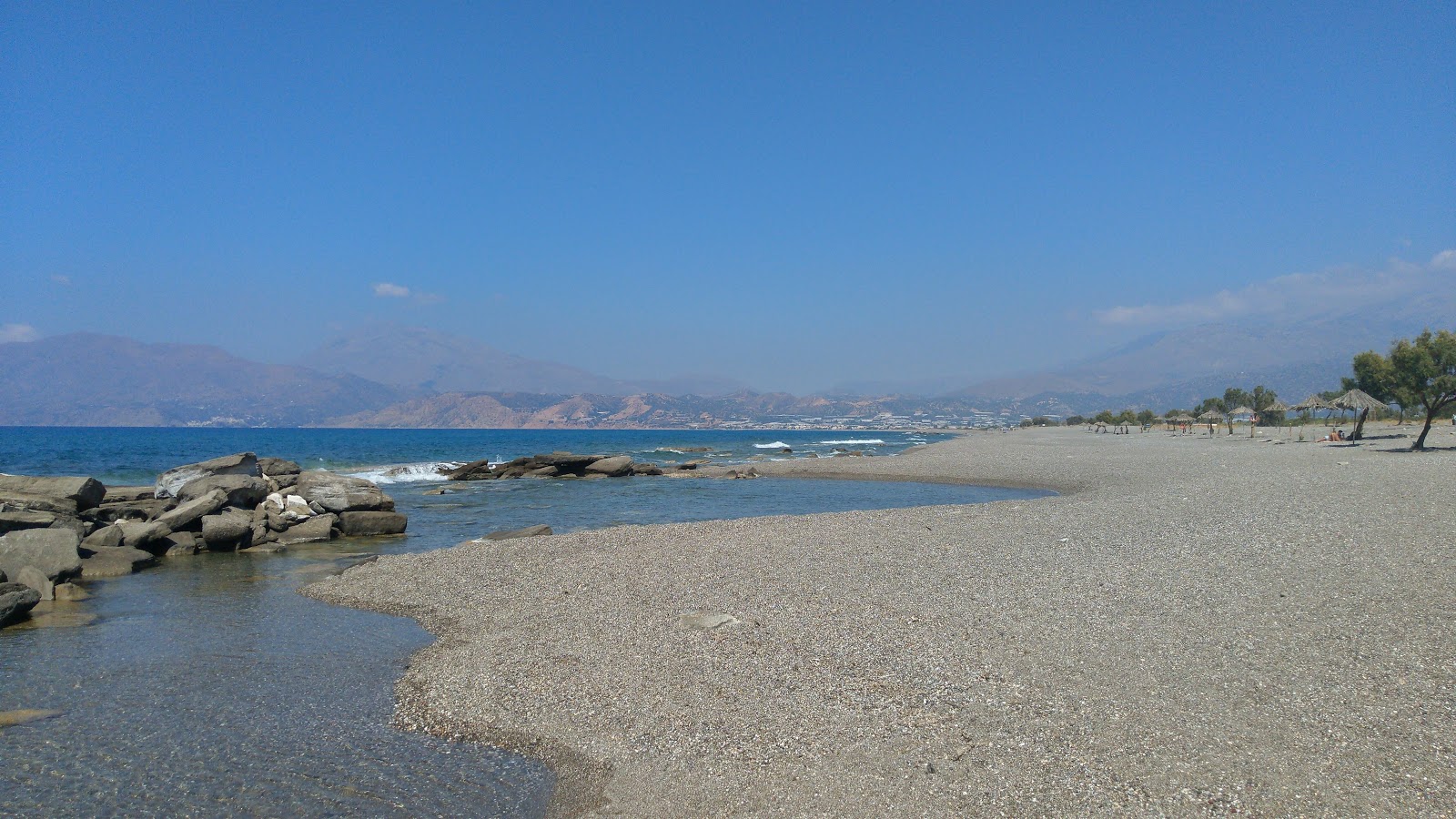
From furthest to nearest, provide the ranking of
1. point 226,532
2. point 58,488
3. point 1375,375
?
point 1375,375
point 58,488
point 226,532

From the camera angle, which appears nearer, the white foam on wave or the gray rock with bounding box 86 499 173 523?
the gray rock with bounding box 86 499 173 523

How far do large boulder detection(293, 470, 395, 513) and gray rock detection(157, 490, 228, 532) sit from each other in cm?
244

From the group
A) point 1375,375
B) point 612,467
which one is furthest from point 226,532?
point 1375,375

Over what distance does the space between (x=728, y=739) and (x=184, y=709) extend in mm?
6197

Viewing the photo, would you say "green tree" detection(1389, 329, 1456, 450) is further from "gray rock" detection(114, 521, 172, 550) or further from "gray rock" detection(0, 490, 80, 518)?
"gray rock" detection(0, 490, 80, 518)

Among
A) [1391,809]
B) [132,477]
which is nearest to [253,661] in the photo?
[1391,809]

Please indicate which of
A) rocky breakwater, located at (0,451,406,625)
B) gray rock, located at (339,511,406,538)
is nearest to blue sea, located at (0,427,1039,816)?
rocky breakwater, located at (0,451,406,625)

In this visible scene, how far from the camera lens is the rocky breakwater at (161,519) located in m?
14.6

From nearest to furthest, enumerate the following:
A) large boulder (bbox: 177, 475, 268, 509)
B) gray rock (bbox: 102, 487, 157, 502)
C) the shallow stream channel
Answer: the shallow stream channel < large boulder (bbox: 177, 475, 268, 509) < gray rock (bbox: 102, 487, 157, 502)

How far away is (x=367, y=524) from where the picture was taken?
21.9m

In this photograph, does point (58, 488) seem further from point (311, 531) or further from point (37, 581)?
point (37, 581)

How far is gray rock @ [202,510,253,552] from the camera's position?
62.8ft

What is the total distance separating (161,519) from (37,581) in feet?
20.2

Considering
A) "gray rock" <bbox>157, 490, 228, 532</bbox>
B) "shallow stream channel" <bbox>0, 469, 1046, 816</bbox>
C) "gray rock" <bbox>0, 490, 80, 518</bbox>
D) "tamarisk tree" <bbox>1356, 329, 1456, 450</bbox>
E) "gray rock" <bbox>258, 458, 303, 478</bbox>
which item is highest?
"tamarisk tree" <bbox>1356, 329, 1456, 450</bbox>
